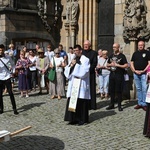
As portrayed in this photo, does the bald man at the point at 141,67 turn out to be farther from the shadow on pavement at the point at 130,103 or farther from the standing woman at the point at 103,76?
the standing woman at the point at 103,76

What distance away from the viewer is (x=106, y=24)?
15.5 meters

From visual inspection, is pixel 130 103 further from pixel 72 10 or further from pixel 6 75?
pixel 72 10

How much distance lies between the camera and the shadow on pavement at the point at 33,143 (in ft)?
18.9

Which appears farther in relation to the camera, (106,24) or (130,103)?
(106,24)

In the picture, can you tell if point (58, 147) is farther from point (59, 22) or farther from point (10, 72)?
point (59, 22)

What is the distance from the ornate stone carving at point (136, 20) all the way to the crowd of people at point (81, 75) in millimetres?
1254

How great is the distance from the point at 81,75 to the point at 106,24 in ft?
28.1

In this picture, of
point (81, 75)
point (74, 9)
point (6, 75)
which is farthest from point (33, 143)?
point (74, 9)

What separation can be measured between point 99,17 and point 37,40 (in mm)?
3572

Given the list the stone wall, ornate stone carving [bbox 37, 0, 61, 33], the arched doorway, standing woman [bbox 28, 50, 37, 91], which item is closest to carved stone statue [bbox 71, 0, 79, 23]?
the arched doorway

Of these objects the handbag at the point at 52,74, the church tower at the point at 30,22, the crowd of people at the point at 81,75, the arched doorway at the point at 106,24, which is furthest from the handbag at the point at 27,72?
the arched doorway at the point at 106,24

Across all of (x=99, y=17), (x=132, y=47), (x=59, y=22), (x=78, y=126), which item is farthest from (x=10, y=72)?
(x=59, y=22)

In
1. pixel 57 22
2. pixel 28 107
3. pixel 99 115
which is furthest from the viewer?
pixel 57 22

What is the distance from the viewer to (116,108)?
9.24 m
